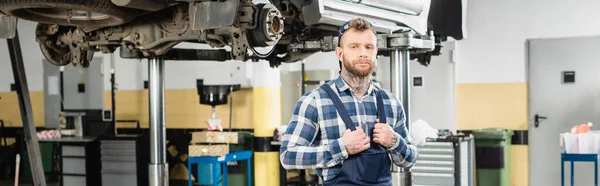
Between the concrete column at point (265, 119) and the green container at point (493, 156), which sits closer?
the green container at point (493, 156)

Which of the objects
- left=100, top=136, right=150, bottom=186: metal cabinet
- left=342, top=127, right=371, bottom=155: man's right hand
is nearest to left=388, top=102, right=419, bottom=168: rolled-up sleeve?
left=342, top=127, right=371, bottom=155: man's right hand

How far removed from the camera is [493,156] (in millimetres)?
6973

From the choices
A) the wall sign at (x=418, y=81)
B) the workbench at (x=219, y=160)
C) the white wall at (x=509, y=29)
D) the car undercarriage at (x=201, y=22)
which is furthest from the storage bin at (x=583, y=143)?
the workbench at (x=219, y=160)

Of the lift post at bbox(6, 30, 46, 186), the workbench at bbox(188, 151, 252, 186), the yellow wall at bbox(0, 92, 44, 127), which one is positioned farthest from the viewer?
the yellow wall at bbox(0, 92, 44, 127)

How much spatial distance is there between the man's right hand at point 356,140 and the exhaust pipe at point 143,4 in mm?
1442

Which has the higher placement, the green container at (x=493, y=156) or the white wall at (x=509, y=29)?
the white wall at (x=509, y=29)

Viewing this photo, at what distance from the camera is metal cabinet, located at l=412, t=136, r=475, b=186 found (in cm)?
606

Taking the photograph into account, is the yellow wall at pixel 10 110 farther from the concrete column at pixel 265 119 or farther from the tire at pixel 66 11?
the tire at pixel 66 11

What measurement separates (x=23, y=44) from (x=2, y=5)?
6.62 metres

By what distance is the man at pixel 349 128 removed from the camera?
200cm

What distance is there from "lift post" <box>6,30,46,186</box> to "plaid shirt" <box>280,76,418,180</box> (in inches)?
140

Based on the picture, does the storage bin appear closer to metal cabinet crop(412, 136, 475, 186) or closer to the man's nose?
metal cabinet crop(412, 136, 475, 186)

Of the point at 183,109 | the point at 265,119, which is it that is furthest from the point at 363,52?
the point at 183,109

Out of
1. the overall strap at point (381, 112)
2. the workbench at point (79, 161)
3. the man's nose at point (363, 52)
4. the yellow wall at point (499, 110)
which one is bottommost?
the workbench at point (79, 161)
